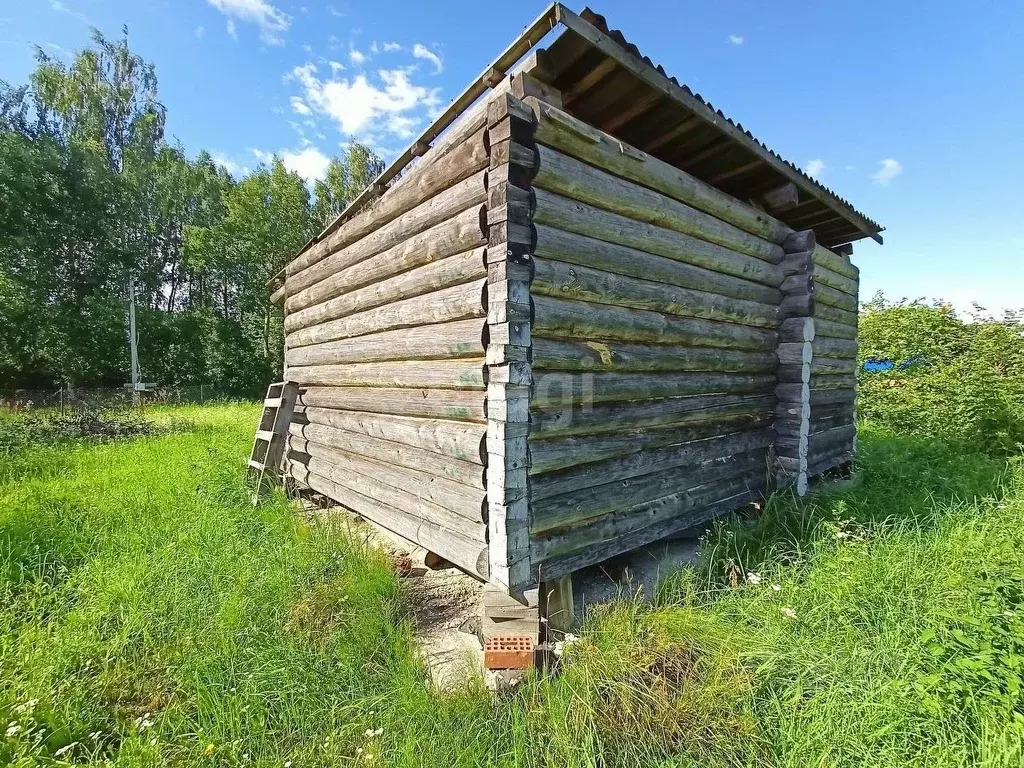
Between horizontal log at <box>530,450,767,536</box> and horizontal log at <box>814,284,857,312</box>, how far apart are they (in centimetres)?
276

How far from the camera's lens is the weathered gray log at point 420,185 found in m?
3.04

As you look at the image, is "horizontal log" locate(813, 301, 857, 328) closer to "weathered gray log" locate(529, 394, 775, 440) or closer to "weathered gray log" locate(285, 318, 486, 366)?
"weathered gray log" locate(529, 394, 775, 440)

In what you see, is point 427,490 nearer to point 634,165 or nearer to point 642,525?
point 642,525

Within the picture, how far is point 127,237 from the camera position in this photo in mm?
21672

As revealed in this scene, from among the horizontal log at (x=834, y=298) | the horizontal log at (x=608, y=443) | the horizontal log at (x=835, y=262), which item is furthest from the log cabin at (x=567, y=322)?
the horizontal log at (x=834, y=298)

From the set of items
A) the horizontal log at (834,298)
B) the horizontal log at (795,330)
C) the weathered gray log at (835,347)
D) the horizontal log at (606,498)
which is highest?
the horizontal log at (834,298)

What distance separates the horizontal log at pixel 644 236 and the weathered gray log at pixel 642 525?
2093mm

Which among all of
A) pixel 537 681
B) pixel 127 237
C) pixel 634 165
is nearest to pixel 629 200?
pixel 634 165

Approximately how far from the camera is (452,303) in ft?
10.5

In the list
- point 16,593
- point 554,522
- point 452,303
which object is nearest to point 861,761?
point 554,522

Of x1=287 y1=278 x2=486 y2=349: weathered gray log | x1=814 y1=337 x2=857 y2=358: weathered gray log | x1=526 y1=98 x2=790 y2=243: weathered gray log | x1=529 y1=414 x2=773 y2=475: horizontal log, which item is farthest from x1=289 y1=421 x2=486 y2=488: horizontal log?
x1=814 y1=337 x2=857 y2=358: weathered gray log

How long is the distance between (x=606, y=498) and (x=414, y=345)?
6.29 ft

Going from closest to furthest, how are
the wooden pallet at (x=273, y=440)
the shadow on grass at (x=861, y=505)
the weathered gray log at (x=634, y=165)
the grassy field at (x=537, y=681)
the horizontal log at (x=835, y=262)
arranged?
the grassy field at (x=537, y=681) < the weathered gray log at (x=634, y=165) < the shadow on grass at (x=861, y=505) < the horizontal log at (x=835, y=262) < the wooden pallet at (x=273, y=440)

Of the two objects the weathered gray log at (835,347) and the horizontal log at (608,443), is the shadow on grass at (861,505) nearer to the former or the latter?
the horizontal log at (608,443)
